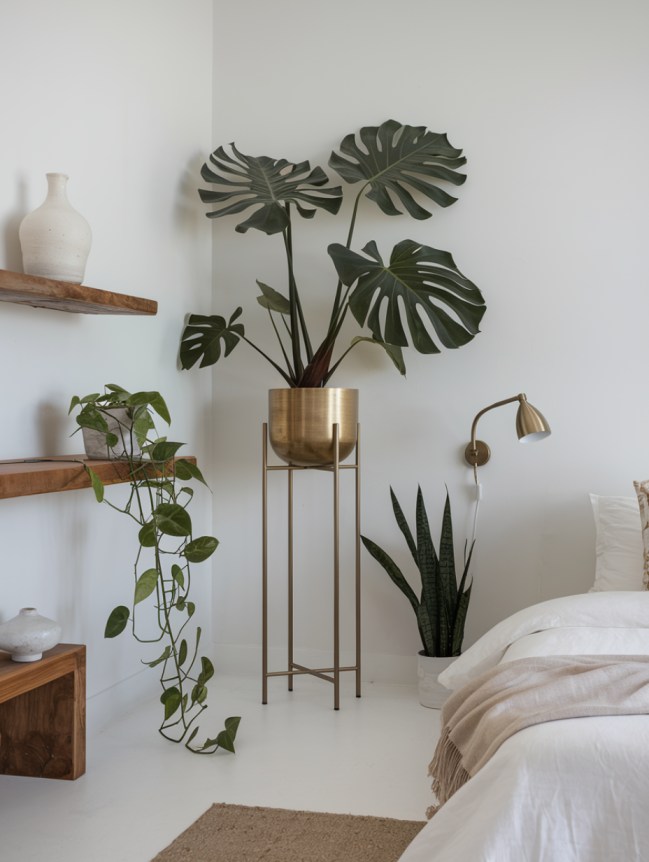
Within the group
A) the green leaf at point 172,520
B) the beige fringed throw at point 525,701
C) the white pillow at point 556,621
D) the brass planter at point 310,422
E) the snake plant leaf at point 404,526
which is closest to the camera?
the beige fringed throw at point 525,701

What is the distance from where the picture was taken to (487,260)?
3.70 metres

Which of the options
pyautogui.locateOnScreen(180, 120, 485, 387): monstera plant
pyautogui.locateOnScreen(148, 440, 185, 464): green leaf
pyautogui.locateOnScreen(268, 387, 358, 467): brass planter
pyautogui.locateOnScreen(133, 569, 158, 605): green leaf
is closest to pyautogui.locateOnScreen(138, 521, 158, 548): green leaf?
pyautogui.locateOnScreen(133, 569, 158, 605): green leaf

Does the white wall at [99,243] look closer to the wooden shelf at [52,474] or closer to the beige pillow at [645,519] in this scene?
the wooden shelf at [52,474]

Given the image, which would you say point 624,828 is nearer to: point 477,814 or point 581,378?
point 477,814

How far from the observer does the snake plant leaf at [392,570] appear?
350 centimetres

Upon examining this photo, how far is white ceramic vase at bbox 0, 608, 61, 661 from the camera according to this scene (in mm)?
2391

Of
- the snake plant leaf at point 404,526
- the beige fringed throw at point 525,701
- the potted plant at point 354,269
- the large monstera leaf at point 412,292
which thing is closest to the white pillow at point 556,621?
the beige fringed throw at point 525,701

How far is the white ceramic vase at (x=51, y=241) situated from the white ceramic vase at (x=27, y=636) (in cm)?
95

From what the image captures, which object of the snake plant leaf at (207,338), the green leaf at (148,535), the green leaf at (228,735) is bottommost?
the green leaf at (228,735)

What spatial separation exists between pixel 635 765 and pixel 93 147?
98.0 inches

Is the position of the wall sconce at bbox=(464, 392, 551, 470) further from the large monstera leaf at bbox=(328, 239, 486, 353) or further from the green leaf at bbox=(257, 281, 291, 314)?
the green leaf at bbox=(257, 281, 291, 314)

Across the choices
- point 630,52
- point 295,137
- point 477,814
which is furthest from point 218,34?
point 477,814

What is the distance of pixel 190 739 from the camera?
2.92 metres

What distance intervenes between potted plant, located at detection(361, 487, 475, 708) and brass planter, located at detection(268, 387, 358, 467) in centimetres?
34
